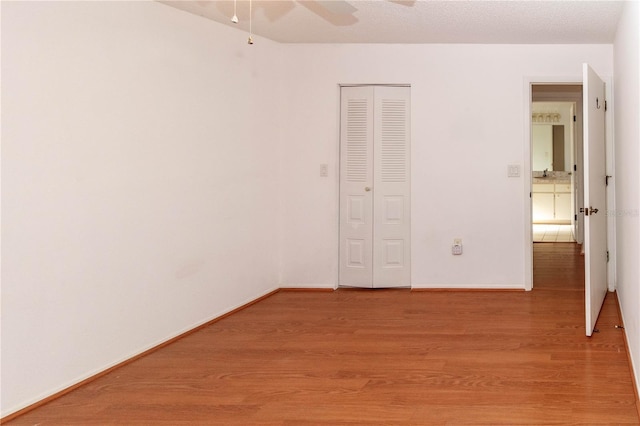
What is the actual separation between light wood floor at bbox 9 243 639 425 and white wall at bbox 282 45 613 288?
0.85m

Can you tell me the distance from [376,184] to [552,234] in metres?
5.94

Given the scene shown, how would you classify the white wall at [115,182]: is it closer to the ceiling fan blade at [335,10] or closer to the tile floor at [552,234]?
the ceiling fan blade at [335,10]

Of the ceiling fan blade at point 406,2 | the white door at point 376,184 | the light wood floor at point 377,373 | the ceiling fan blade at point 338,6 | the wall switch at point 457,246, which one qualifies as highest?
the ceiling fan blade at point 338,6

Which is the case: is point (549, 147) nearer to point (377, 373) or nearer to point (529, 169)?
point (529, 169)

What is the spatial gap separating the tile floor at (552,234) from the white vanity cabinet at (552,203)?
0.27m

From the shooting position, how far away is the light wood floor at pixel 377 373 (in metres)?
2.48

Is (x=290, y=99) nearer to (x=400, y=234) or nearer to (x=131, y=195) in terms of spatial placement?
(x=400, y=234)

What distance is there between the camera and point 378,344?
11.8 feet

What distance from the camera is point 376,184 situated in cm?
550

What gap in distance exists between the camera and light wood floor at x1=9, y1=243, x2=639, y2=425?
2.48 m

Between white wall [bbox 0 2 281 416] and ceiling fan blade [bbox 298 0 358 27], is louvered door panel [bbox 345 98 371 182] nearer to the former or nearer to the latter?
ceiling fan blade [bbox 298 0 358 27]

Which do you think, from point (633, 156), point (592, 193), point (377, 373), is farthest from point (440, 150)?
point (377, 373)

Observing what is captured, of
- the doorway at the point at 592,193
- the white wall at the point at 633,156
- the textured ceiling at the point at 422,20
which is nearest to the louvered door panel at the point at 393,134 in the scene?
the textured ceiling at the point at 422,20

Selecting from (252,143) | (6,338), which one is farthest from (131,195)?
(252,143)
